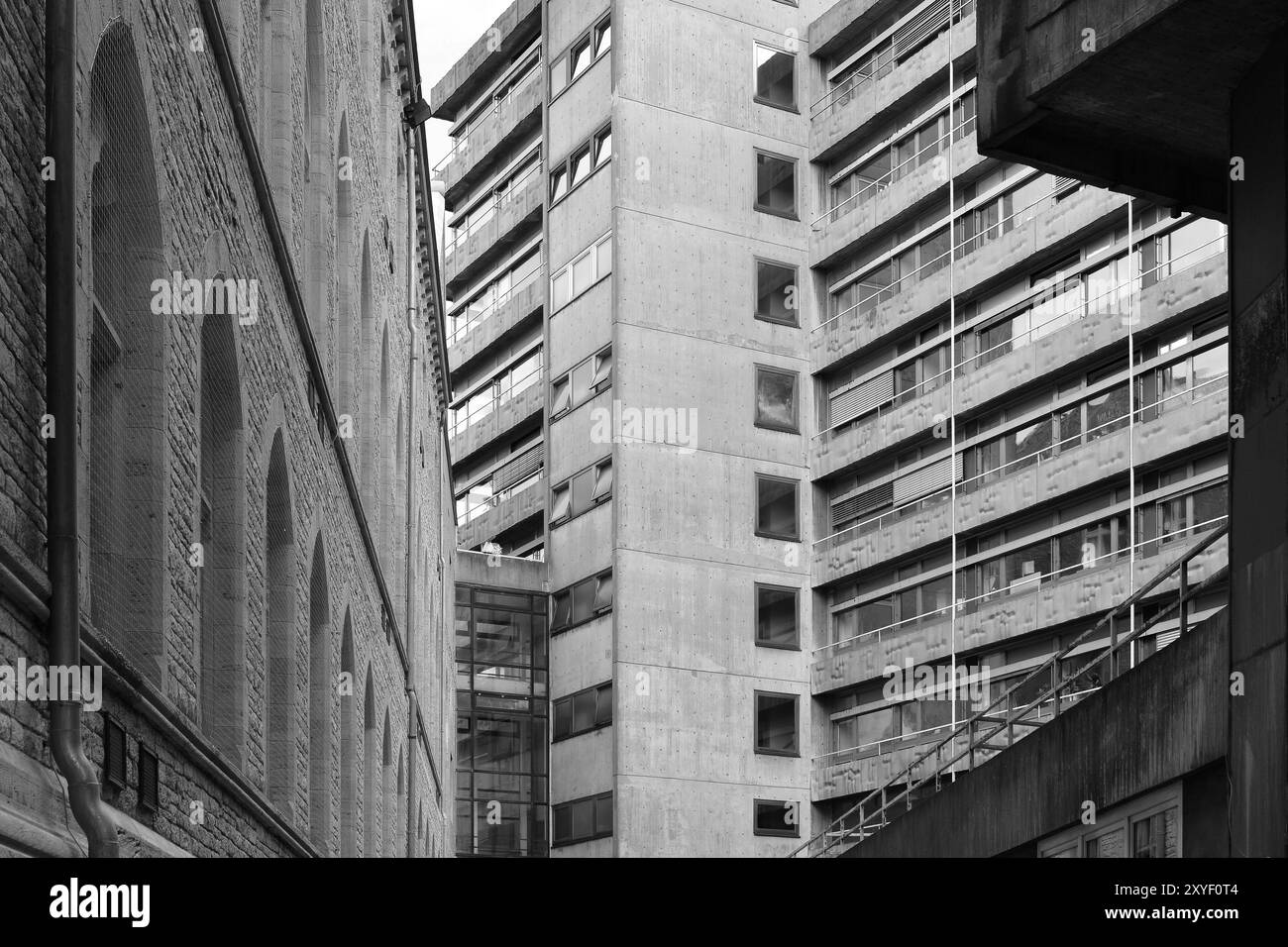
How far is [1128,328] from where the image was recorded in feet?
152

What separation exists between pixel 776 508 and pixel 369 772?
3162 cm

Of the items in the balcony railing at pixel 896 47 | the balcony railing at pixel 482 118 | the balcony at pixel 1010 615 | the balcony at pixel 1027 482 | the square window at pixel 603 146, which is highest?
the balcony railing at pixel 482 118

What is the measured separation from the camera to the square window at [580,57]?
60.3 m

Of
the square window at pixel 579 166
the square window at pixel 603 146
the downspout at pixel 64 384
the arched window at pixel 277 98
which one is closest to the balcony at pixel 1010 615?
the square window at pixel 603 146

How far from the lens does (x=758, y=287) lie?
5803 cm

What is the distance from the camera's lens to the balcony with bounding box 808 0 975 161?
54.2 m

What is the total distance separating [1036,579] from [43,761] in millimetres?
42314

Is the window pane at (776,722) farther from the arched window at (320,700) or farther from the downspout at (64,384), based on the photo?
the downspout at (64,384)

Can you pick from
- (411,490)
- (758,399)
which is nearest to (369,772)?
(411,490)

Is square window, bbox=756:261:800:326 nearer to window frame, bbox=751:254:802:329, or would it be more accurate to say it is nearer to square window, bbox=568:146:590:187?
window frame, bbox=751:254:802:329

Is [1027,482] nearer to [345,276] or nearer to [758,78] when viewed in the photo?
[758,78]

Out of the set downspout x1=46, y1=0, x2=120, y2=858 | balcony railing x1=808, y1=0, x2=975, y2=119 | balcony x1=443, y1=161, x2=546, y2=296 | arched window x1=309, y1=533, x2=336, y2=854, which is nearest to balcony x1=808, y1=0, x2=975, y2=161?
balcony railing x1=808, y1=0, x2=975, y2=119

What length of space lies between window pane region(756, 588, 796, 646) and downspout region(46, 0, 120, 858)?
47.0 metres

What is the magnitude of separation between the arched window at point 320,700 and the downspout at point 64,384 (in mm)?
10947
